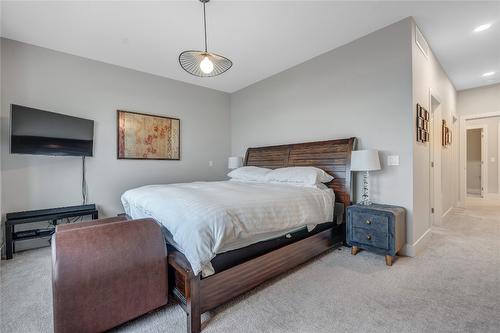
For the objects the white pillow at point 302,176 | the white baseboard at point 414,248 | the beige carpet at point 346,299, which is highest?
the white pillow at point 302,176

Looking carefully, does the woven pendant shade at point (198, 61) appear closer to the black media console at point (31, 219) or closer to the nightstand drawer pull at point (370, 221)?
the nightstand drawer pull at point (370, 221)

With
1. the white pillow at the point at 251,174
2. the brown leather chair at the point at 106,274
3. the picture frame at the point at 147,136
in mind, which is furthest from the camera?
the picture frame at the point at 147,136

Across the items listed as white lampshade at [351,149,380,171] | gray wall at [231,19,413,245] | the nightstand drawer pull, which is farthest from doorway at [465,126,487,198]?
the nightstand drawer pull

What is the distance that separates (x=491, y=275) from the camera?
7.13ft

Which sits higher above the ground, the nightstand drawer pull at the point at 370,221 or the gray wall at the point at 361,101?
Answer: the gray wall at the point at 361,101

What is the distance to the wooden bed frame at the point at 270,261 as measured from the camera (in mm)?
1524

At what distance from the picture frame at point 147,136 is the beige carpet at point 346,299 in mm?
1985

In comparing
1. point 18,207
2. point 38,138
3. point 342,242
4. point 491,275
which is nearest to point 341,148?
point 342,242

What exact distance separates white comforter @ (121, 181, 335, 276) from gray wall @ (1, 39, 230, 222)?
4.93ft

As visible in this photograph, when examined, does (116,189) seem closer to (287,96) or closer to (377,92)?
(287,96)

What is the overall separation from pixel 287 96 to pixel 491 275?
3.47 metres

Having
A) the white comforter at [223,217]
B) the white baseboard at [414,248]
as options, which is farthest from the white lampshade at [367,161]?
the white baseboard at [414,248]

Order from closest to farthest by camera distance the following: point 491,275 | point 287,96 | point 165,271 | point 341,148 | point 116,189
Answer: point 165,271 → point 491,275 → point 341,148 → point 116,189 → point 287,96

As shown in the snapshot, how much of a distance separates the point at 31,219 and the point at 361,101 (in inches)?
178
